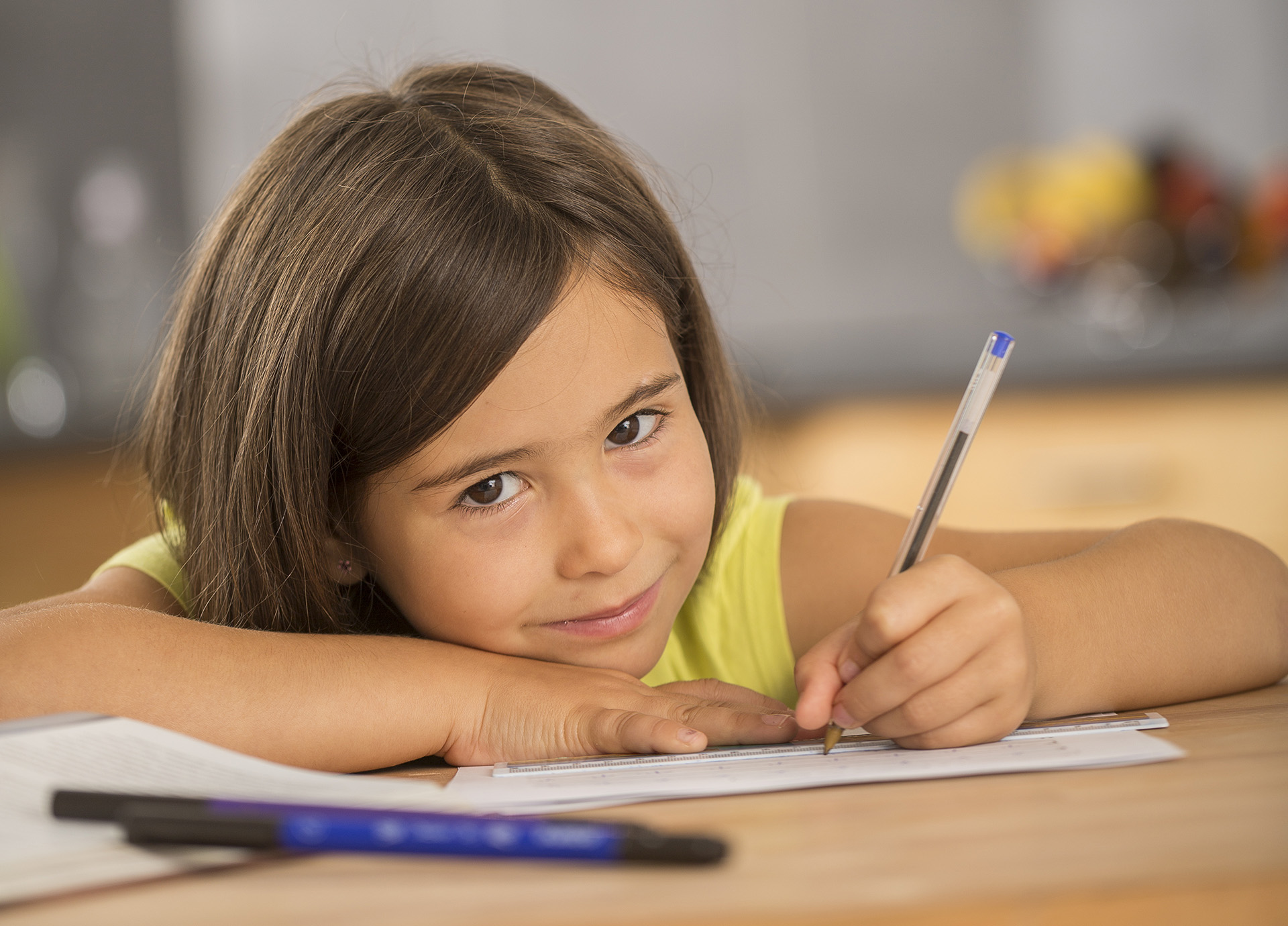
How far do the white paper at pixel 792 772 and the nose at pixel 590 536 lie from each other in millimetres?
194

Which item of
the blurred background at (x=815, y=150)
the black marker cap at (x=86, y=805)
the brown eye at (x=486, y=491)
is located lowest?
the black marker cap at (x=86, y=805)

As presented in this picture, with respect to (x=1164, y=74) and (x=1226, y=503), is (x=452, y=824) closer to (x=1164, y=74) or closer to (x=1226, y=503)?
(x=1226, y=503)

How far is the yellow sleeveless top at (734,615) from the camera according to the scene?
964mm

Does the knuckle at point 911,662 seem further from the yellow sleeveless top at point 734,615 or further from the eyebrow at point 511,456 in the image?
the yellow sleeveless top at point 734,615

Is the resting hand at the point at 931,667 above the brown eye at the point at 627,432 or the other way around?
the other way around

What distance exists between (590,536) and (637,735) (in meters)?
0.17

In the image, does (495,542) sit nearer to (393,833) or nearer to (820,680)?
(820,680)

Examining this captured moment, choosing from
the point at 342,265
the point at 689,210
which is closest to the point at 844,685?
the point at 342,265

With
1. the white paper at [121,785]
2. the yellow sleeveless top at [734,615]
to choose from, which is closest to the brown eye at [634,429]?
the yellow sleeveless top at [734,615]

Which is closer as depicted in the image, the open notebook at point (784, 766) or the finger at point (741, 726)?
the open notebook at point (784, 766)

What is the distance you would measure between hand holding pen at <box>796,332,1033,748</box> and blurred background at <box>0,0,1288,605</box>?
132 cm

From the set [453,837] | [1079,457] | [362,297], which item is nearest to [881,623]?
[453,837]

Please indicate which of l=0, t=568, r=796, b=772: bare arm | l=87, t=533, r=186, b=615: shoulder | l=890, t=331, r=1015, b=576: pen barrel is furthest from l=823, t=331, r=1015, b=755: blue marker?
l=87, t=533, r=186, b=615: shoulder

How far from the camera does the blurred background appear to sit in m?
2.36
